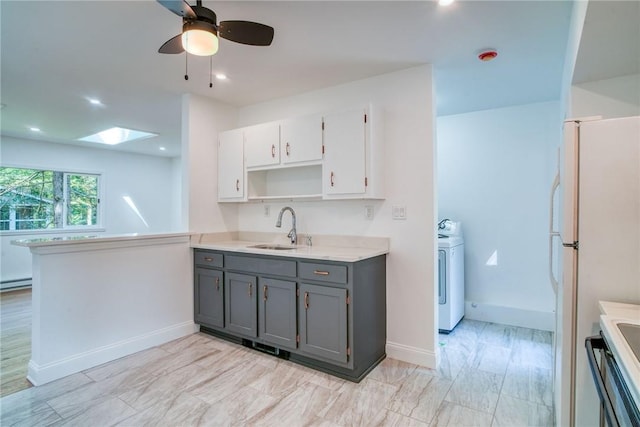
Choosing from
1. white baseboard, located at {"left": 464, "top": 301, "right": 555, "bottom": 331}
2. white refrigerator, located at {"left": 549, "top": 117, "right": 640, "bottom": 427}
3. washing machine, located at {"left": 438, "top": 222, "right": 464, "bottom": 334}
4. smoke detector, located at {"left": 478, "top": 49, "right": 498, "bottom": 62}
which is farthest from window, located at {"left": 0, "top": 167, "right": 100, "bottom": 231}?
white refrigerator, located at {"left": 549, "top": 117, "right": 640, "bottom": 427}

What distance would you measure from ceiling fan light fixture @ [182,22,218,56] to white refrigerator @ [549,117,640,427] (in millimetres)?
1830

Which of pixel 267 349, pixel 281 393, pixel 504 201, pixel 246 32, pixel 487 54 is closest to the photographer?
pixel 246 32

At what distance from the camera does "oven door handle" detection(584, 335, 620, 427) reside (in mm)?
1045

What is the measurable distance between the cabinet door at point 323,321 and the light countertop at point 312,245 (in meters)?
0.25

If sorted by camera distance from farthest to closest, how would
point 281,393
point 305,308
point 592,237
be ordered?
1. point 305,308
2. point 281,393
3. point 592,237

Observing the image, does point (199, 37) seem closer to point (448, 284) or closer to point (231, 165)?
point (231, 165)

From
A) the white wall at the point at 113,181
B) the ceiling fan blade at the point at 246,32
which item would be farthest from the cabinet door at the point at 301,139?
the white wall at the point at 113,181

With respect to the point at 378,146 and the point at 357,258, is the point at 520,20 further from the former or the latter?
the point at 357,258

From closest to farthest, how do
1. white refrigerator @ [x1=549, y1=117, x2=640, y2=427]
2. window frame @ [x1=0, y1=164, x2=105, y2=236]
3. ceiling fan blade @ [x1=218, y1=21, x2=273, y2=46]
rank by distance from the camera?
white refrigerator @ [x1=549, y1=117, x2=640, y2=427], ceiling fan blade @ [x1=218, y1=21, x2=273, y2=46], window frame @ [x1=0, y1=164, x2=105, y2=236]

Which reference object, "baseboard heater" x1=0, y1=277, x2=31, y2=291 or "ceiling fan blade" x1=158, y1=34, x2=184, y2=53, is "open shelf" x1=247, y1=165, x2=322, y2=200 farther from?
"baseboard heater" x1=0, y1=277, x2=31, y2=291

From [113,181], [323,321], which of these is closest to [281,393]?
[323,321]

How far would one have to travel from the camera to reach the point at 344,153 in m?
2.83

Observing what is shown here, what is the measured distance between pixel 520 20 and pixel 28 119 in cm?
566

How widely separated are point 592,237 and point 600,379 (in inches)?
24.7
